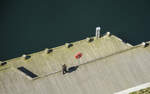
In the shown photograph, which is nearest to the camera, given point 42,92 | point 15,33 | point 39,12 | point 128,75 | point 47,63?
point 42,92

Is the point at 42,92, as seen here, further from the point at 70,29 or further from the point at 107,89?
the point at 70,29

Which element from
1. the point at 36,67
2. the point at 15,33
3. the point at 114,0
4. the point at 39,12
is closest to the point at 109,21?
the point at 114,0

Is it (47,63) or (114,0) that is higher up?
(114,0)

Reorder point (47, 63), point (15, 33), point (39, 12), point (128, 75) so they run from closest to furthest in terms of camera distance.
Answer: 1. point (128, 75)
2. point (47, 63)
3. point (15, 33)
4. point (39, 12)

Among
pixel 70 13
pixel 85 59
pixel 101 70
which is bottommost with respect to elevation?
pixel 101 70

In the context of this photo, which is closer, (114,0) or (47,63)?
(47,63)

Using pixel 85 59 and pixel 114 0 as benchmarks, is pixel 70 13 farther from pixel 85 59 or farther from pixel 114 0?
pixel 85 59
